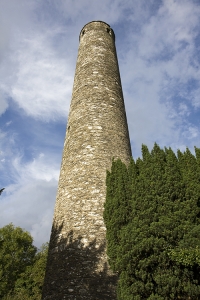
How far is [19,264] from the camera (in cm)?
2814

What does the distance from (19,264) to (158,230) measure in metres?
27.5

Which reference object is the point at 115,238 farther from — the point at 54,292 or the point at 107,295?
the point at 54,292

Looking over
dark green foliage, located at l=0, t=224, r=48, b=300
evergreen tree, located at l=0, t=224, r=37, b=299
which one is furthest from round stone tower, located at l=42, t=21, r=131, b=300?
evergreen tree, located at l=0, t=224, r=37, b=299

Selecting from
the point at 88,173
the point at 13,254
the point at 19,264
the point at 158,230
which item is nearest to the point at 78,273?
the point at 158,230

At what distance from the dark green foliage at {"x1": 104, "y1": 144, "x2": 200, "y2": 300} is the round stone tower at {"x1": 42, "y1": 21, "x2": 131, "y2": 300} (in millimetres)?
1262

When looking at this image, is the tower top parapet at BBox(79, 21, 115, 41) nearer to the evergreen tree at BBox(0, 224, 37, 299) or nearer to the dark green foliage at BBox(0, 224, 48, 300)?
the dark green foliage at BBox(0, 224, 48, 300)

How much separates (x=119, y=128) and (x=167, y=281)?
621 cm

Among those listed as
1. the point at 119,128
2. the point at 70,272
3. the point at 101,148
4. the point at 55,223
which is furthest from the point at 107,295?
the point at 119,128

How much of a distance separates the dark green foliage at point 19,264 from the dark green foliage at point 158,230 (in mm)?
20227

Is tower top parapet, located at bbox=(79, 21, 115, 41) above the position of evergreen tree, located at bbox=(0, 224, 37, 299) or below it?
above

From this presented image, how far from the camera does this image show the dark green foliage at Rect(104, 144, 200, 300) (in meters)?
4.67

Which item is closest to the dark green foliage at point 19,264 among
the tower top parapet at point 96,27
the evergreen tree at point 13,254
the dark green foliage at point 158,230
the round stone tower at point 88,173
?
the evergreen tree at point 13,254

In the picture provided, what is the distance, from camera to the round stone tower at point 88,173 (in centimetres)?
658

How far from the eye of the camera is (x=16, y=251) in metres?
28.9
